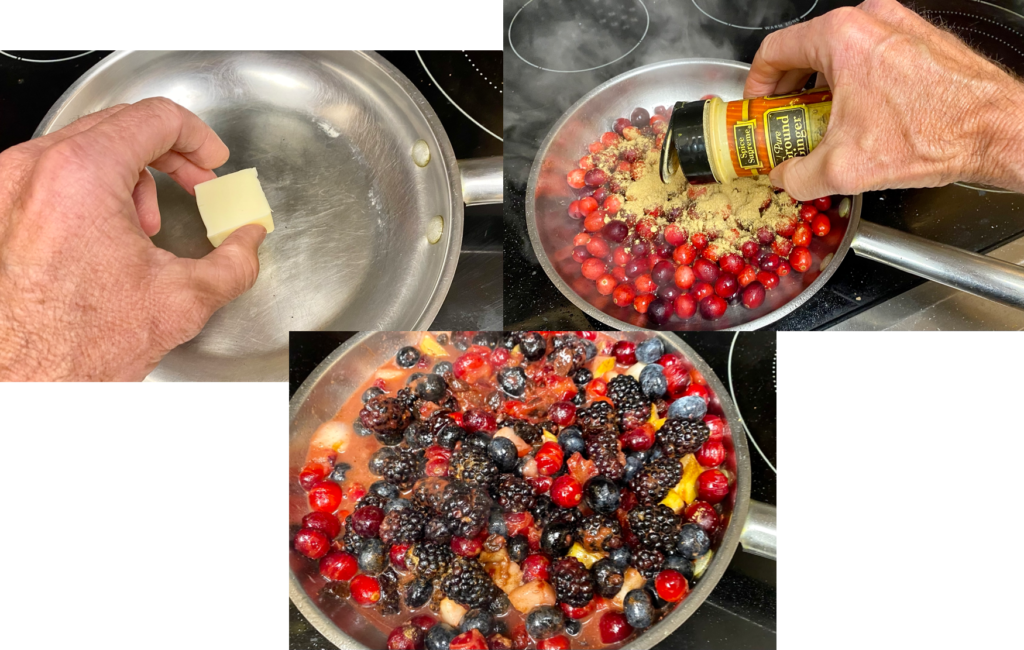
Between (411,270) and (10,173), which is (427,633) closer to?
(411,270)

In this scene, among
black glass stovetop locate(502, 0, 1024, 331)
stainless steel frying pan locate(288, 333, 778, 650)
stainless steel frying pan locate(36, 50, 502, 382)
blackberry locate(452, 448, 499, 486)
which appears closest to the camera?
stainless steel frying pan locate(288, 333, 778, 650)

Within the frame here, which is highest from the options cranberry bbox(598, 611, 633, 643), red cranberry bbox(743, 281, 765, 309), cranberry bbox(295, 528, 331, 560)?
red cranberry bbox(743, 281, 765, 309)

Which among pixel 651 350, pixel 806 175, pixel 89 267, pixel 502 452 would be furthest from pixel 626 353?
pixel 89 267

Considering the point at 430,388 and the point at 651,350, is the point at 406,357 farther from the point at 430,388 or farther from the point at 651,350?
the point at 651,350

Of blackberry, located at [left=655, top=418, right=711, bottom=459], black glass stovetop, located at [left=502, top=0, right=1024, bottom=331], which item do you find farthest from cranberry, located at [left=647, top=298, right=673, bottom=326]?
blackberry, located at [left=655, top=418, right=711, bottom=459]

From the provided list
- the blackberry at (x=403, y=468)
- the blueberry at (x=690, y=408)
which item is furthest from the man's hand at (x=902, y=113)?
the blackberry at (x=403, y=468)

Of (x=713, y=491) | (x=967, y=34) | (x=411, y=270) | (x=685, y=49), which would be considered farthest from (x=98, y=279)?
(x=967, y=34)

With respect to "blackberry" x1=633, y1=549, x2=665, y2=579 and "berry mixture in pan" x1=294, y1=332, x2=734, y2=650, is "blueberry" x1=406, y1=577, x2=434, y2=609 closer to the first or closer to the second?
"berry mixture in pan" x1=294, y1=332, x2=734, y2=650
